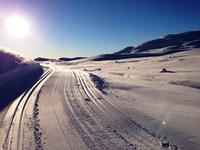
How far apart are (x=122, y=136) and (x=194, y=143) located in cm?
212

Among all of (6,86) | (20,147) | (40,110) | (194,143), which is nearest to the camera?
(20,147)

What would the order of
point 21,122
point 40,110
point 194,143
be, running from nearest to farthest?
point 194,143
point 21,122
point 40,110

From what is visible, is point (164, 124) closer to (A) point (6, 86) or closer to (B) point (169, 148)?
(B) point (169, 148)

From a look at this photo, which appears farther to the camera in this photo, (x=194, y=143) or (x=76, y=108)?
(x=76, y=108)

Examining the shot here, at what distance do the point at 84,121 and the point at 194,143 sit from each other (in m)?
4.02

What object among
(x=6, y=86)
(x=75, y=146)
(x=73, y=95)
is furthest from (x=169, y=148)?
(x=6, y=86)

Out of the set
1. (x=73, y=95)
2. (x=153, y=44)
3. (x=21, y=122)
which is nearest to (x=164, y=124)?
(x=21, y=122)

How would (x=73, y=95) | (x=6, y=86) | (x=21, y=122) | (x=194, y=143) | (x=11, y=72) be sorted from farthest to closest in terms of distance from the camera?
(x=11, y=72) < (x=6, y=86) < (x=73, y=95) < (x=21, y=122) < (x=194, y=143)

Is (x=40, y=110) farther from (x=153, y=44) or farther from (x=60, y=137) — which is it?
(x=153, y=44)

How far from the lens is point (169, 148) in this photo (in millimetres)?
8641

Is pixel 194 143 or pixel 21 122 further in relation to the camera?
pixel 21 122

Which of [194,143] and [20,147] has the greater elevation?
[20,147]

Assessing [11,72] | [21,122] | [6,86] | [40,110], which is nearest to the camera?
[21,122]

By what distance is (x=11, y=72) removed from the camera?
83.3 ft
